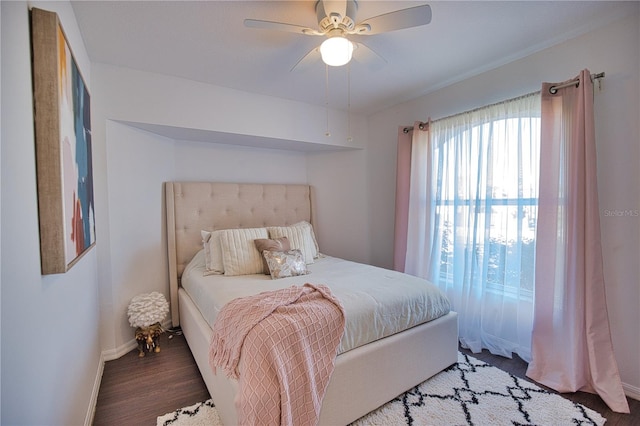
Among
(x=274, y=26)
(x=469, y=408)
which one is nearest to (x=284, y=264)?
(x=469, y=408)

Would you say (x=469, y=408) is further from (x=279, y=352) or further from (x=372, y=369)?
(x=279, y=352)

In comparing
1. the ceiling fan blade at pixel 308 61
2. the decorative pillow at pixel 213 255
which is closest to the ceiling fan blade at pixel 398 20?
the ceiling fan blade at pixel 308 61

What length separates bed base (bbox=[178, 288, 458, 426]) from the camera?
153 centimetres

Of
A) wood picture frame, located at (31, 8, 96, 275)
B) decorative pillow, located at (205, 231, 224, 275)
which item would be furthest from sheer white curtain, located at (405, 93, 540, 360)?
wood picture frame, located at (31, 8, 96, 275)

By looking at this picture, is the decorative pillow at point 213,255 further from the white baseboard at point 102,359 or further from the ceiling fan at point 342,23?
the ceiling fan at point 342,23

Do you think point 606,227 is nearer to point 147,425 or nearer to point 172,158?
point 147,425

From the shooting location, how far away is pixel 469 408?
1731 millimetres

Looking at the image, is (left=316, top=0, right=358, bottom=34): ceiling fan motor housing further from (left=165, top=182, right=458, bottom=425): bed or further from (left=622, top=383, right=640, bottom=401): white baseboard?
(left=622, top=383, right=640, bottom=401): white baseboard

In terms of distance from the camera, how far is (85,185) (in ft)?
5.46

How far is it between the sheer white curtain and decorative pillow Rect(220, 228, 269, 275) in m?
1.63

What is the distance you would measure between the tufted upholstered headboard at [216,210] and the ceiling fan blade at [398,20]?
2140mm

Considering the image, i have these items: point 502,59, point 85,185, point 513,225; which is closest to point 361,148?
point 502,59

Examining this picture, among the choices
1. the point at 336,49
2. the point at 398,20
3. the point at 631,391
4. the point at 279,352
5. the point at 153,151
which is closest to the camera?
the point at 279,352

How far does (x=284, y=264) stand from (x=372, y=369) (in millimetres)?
1060
